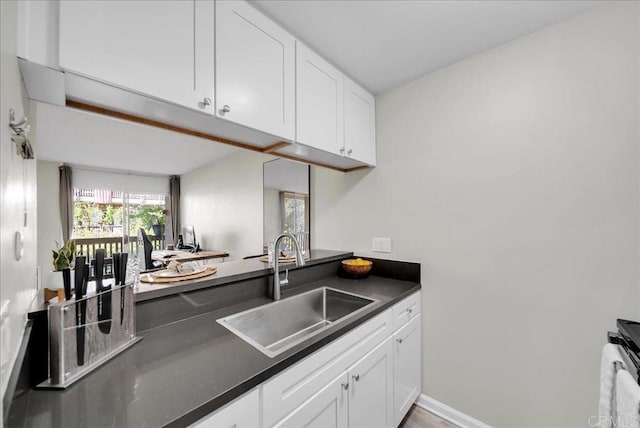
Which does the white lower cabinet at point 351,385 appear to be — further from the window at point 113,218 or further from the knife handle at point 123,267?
the window at point 113,218

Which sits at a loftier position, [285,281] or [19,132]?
[19,132]

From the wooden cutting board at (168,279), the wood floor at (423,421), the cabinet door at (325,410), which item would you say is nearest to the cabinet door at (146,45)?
the wooden cutting board at (168,279)

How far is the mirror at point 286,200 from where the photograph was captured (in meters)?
2.40

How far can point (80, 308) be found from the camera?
72 centimetres

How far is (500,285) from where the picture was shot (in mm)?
1461

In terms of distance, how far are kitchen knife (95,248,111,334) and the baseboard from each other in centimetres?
194

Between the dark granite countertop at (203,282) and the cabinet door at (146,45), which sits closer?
the cabinet door at (146,45)

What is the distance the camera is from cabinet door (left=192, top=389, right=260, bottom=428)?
64cm

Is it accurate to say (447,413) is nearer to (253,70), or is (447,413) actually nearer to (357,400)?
(357,400)

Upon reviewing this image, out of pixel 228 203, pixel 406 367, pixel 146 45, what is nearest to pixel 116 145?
pixel 228 203

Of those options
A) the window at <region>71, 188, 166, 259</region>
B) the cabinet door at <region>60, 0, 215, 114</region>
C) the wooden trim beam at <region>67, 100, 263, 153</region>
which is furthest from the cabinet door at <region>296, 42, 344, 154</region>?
the window at <region>71, 188, 166, 259</region>

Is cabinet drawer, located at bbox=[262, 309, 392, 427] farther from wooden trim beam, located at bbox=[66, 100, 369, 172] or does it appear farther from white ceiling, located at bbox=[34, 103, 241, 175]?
white ceiling, located at bbox=[34, 103, 241, 175]

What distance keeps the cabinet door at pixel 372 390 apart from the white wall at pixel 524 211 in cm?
53

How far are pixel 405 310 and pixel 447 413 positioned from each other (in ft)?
2.49
